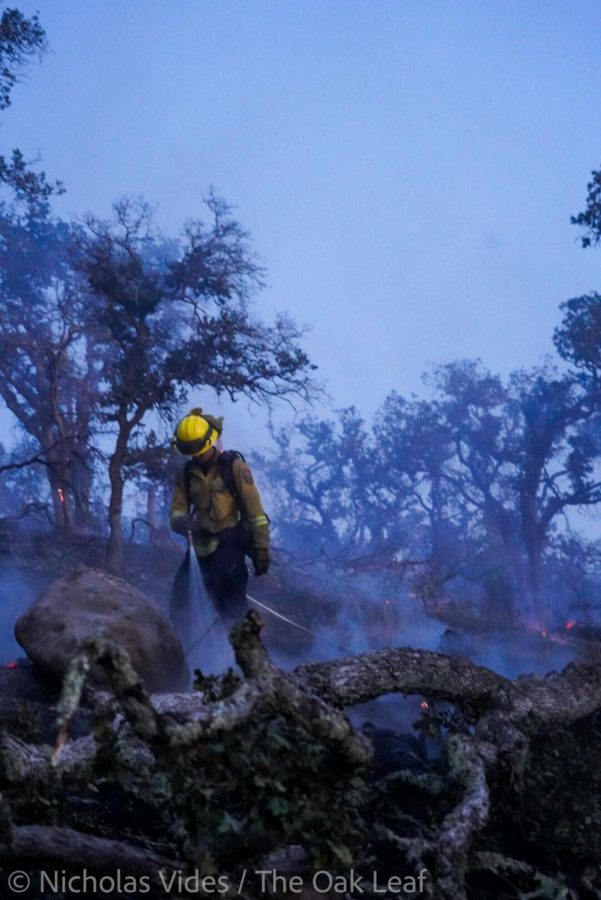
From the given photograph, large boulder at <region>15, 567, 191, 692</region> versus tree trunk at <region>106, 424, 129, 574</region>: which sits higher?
tree trunk at <region>106, 424, 129, 574</region>

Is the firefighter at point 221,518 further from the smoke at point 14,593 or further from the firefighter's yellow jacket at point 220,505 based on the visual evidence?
the smoke at point 14,593

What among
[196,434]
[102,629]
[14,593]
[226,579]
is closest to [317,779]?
[102,629]

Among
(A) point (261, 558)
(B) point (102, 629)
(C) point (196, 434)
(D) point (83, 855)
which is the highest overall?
(C) point (196, 434)

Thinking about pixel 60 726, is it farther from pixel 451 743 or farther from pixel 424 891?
pixel 451 743

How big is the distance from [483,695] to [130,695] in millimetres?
2655

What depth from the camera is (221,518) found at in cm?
705

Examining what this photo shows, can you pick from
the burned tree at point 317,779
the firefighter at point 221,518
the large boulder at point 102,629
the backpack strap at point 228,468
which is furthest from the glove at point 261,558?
the burned tree at point 317,779

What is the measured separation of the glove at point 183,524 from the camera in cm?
721

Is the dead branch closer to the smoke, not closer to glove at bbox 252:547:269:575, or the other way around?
glove at bbox 252:547:269:575

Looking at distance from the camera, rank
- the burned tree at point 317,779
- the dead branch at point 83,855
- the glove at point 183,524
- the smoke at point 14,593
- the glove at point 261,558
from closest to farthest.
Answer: the burned tree at point 317,779 < the dead branch at point 83,855 < the glove at point 261,558 < the glove at point 183,524 < the smoke at point 14,593

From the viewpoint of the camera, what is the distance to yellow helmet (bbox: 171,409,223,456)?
672 centimetres

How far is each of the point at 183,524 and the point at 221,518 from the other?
1.31 feet

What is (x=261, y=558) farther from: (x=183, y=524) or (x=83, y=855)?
(x=83, y=855)

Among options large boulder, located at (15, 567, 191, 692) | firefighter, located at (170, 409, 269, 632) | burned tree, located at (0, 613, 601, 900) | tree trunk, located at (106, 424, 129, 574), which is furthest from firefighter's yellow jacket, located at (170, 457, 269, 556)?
tree trunk, located at (106, 424, 129, 574)
